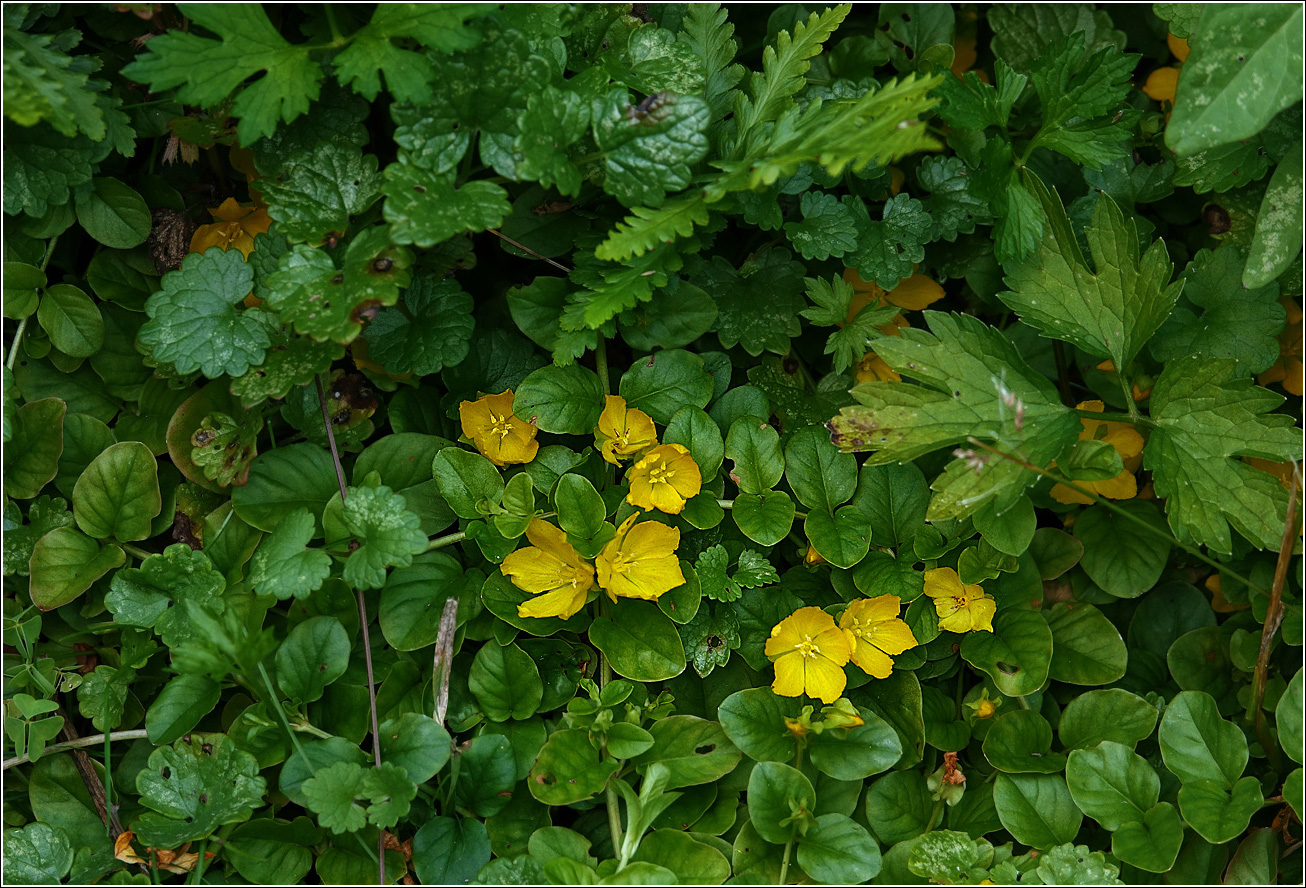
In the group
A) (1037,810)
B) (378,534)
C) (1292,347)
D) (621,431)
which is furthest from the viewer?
(1292,347)

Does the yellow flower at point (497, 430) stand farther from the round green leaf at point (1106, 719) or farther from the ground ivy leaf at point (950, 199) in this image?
the round green leaf at point (1106, 719)

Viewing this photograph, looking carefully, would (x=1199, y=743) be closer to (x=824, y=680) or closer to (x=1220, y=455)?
(x=1220, y=455)

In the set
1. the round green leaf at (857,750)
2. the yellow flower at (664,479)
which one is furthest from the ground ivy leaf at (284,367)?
the round green leaf at (857,750)

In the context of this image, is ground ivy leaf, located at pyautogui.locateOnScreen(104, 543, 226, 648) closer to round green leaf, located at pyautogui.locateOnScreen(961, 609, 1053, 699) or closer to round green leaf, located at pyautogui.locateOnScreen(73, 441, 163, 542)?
round green leaf, located at pyautogui.locateOnScreen(73, 441, 163, 542)

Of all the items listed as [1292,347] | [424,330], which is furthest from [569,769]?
[1292,347]

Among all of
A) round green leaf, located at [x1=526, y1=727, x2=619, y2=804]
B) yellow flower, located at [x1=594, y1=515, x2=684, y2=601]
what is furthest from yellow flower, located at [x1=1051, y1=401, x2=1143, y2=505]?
round green leaf, located at [x1=526, y1=727, x2=619, y2=804]
